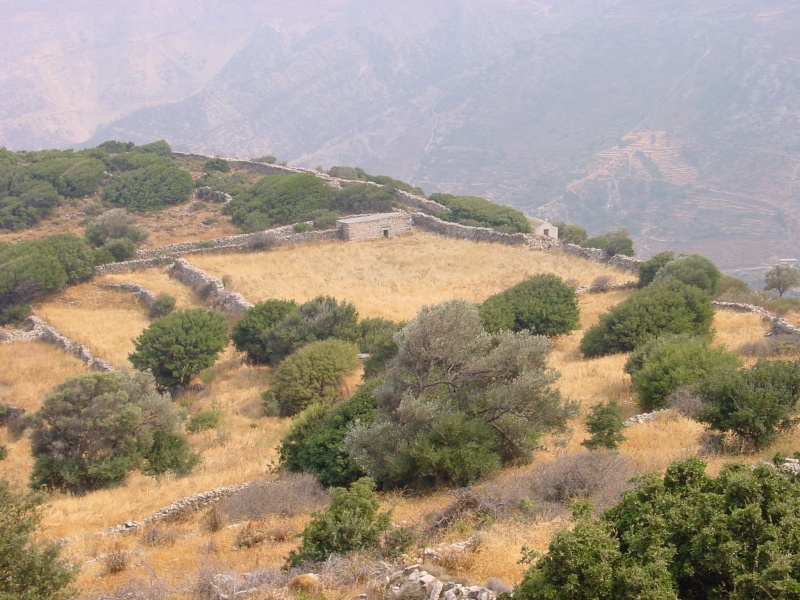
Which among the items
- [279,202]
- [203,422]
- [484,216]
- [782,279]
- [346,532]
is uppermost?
[279,202]

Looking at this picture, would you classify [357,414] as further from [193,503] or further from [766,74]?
[766,74]

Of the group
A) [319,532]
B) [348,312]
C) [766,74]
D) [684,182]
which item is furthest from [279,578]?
[766,74]

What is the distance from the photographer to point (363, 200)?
4353cm

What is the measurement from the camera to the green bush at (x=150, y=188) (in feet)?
141

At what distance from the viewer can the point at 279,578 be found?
7.38 m

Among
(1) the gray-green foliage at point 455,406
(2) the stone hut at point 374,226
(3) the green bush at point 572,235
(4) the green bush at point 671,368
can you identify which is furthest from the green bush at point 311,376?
(3) the green bush at point 572,235

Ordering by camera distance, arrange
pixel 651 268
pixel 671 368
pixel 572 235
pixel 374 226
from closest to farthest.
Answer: pixel 671 368 < pixel 651 268 < pixel 374 226 < pixel 572 235

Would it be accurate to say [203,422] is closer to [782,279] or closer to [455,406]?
[455,406]

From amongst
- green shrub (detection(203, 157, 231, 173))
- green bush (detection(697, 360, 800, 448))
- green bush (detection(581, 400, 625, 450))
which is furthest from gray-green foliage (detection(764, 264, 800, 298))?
green shrub (detection(203, 157, 231, 173))

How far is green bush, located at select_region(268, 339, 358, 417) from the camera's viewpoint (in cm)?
1803

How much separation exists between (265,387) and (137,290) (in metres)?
11.3

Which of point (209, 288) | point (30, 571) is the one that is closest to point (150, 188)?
point (209, 288)

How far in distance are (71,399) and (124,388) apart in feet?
3.61

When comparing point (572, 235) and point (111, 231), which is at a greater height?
point (111, 231)
